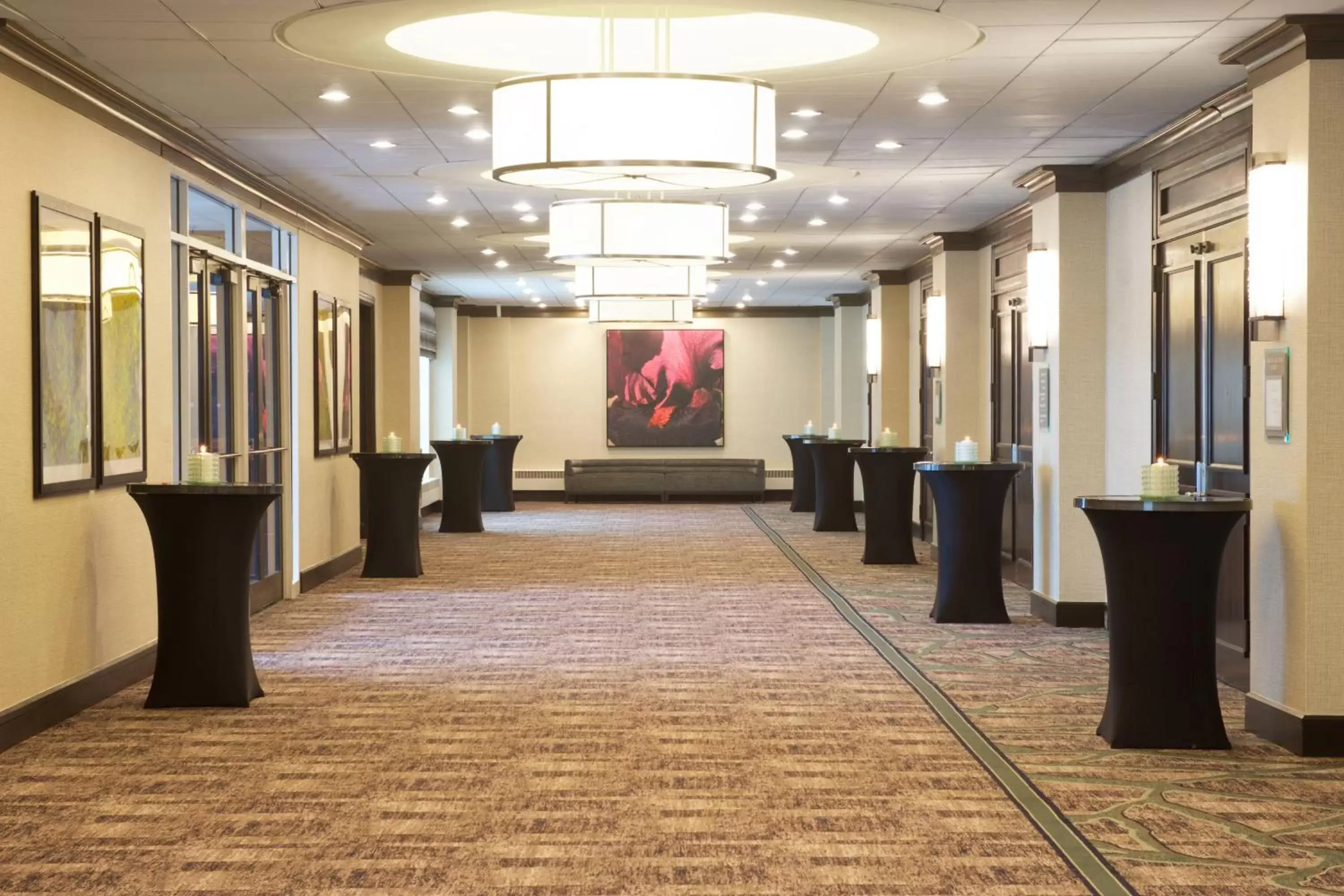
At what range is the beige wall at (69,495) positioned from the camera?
617 centimetres

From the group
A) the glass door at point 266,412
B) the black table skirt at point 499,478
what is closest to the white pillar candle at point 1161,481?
the glass door at point 266,412

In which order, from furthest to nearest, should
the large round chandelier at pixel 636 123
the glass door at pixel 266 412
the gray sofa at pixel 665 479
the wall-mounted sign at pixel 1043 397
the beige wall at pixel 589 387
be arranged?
the beige wall at pixel 589 387 → the gray sofa at pixel 665 479 → the glass door at pixel 266 412 → the wall-mounted sign at pixel 1043 397 → the large round chandelier at pixel 636 123

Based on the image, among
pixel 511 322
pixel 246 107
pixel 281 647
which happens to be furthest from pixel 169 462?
pixel 511 322

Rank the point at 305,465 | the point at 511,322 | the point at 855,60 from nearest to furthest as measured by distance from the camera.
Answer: the point at 855,60 < the point at 305,465 < the point at 511,322

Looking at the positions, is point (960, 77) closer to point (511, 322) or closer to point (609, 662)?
point (609, 662)

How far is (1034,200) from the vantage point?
1034cm

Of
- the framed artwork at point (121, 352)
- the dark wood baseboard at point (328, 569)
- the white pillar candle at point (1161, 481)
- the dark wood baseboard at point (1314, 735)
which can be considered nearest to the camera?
the dark wood baseboard at point (1314, 735)

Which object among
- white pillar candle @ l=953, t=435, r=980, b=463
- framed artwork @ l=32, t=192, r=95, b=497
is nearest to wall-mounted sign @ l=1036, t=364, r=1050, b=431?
white pillar candle @ l=953, t=435, r=980, b=463

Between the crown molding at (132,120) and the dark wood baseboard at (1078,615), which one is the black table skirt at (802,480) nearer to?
the crown molding at (132,120)

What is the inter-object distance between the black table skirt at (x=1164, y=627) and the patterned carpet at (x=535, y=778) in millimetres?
437

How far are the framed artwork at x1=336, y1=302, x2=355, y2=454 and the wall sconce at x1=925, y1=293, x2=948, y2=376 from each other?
213 inches

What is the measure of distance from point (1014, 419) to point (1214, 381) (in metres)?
4.22

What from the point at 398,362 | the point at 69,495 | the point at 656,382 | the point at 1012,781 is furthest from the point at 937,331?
the point at 656,382

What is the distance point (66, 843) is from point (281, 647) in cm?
401
